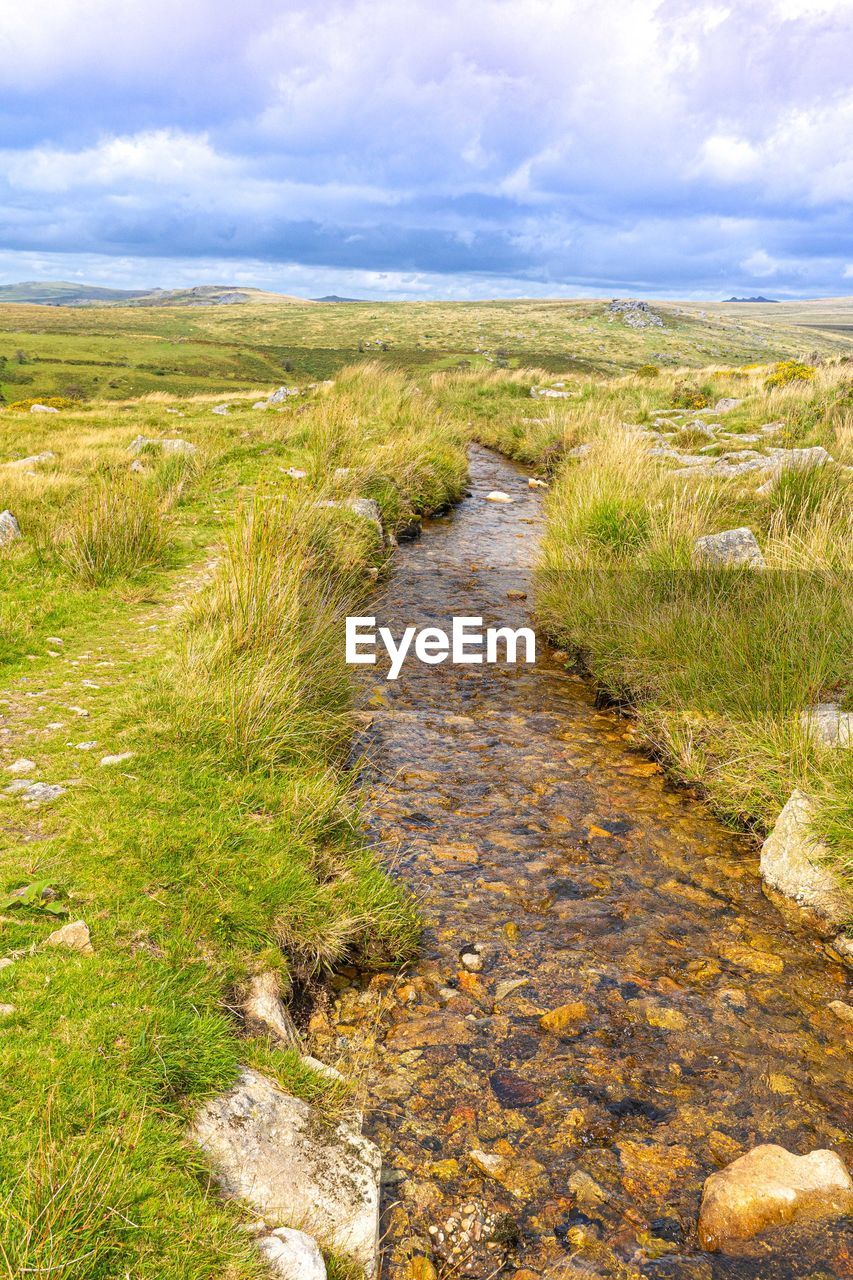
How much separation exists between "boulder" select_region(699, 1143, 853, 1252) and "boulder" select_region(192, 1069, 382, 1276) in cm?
121

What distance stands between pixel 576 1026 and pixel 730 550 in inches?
199

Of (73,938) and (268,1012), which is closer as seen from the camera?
(73,938)

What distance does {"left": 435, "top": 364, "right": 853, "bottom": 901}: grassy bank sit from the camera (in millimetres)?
5082

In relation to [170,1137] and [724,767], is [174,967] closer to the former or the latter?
[170,1137]

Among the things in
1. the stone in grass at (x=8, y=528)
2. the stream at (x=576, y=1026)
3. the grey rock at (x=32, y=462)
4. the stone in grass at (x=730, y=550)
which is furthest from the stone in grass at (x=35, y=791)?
the grey rock at (x=32, y=462)

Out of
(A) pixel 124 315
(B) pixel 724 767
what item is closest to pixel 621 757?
(B) pixel 724 767

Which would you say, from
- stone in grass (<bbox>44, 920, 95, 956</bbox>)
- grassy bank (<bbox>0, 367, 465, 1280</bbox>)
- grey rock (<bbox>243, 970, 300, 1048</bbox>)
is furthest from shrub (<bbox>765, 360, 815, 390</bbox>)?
stone in grass (<bbox>44, 920, 95, 956</bbox>)

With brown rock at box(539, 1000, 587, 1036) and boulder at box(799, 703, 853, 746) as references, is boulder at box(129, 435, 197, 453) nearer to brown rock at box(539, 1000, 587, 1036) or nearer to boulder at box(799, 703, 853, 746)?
boulder at box(799, 703, 853, 746)

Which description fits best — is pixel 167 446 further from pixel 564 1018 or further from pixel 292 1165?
pixel 292 1165

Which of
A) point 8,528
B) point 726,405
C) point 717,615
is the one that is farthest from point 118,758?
point 726,405

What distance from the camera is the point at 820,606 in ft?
18.7

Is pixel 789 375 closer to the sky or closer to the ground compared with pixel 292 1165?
closer to the sky

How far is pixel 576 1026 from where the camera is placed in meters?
3.62

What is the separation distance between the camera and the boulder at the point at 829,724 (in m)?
4.68
